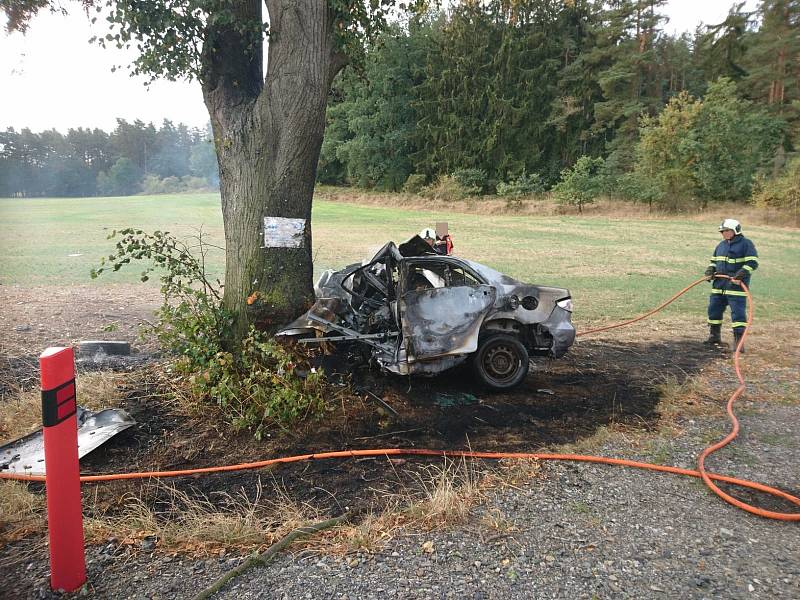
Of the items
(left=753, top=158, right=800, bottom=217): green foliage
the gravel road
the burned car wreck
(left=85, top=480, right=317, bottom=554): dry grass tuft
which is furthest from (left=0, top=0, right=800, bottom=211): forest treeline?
the gravel road

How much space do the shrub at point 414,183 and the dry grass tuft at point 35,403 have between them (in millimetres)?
42937

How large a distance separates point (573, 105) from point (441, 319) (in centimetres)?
4649

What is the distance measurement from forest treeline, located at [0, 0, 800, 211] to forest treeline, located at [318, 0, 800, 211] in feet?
0.38

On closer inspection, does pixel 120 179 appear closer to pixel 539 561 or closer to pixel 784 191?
pixel 539 561

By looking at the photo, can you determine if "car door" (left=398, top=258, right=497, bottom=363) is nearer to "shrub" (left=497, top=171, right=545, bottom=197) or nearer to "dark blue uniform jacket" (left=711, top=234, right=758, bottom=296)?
"dark blue uniform jacket" (left=711, top=234, right=758, bottom=296)

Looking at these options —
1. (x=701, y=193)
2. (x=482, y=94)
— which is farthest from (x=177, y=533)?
(x=482, y=94)

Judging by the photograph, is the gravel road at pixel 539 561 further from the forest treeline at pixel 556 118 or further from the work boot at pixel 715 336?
the forest treeline at pixel 556 118

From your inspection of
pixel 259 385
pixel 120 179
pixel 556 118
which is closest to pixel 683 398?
pixel 259 385

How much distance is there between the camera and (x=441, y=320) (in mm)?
5484

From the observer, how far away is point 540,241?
21.8 meters

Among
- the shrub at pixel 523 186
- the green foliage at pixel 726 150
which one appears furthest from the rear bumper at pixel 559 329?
the shrub at pixel 523 186

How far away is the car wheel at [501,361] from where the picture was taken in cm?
582

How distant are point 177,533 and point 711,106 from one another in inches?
1571

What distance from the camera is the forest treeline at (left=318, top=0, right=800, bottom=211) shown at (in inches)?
1389
